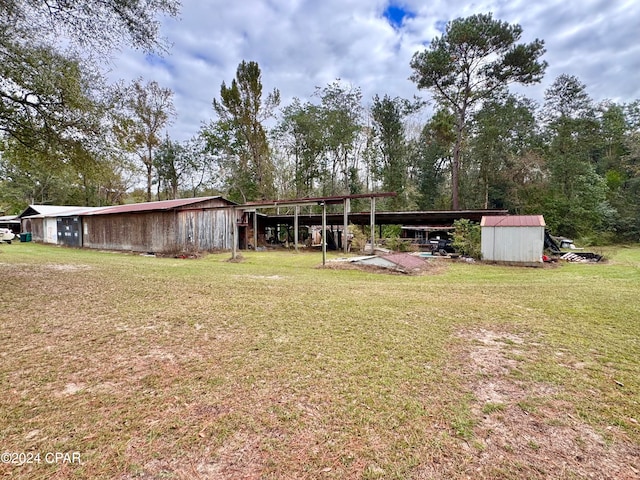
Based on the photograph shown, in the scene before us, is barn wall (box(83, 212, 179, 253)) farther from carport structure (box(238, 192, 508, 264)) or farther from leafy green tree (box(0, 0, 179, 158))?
leafy green tree (box(0, 0, 179, 158))

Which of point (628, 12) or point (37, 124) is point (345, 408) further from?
point (628, 12)

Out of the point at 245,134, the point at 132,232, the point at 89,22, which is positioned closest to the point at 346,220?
the point at 89,22

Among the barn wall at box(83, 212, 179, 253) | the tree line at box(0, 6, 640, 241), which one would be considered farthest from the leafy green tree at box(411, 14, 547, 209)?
the barn wall at box(83, 212, 179, 253)

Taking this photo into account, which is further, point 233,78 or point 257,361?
point 233,78

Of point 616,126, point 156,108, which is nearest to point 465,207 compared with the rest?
point 616,126

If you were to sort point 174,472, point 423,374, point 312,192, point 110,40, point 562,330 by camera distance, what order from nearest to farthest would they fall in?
point 174,472
point 423,374
point 562,330
point 110,40
point 312,192

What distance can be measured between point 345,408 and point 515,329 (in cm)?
317

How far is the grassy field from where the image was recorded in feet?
5.81

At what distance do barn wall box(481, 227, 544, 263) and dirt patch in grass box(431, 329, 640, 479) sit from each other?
35.5ft

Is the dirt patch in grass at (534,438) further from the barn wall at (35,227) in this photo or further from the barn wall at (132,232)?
the barn wall at (35,227)

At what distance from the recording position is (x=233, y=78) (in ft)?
90.7

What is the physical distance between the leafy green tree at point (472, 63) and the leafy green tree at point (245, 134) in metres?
14.1

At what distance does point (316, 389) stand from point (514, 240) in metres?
12.3

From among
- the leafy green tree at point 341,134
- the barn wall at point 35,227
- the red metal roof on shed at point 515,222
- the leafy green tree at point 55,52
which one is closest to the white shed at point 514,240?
the red metal roof on shed at point 515,222
